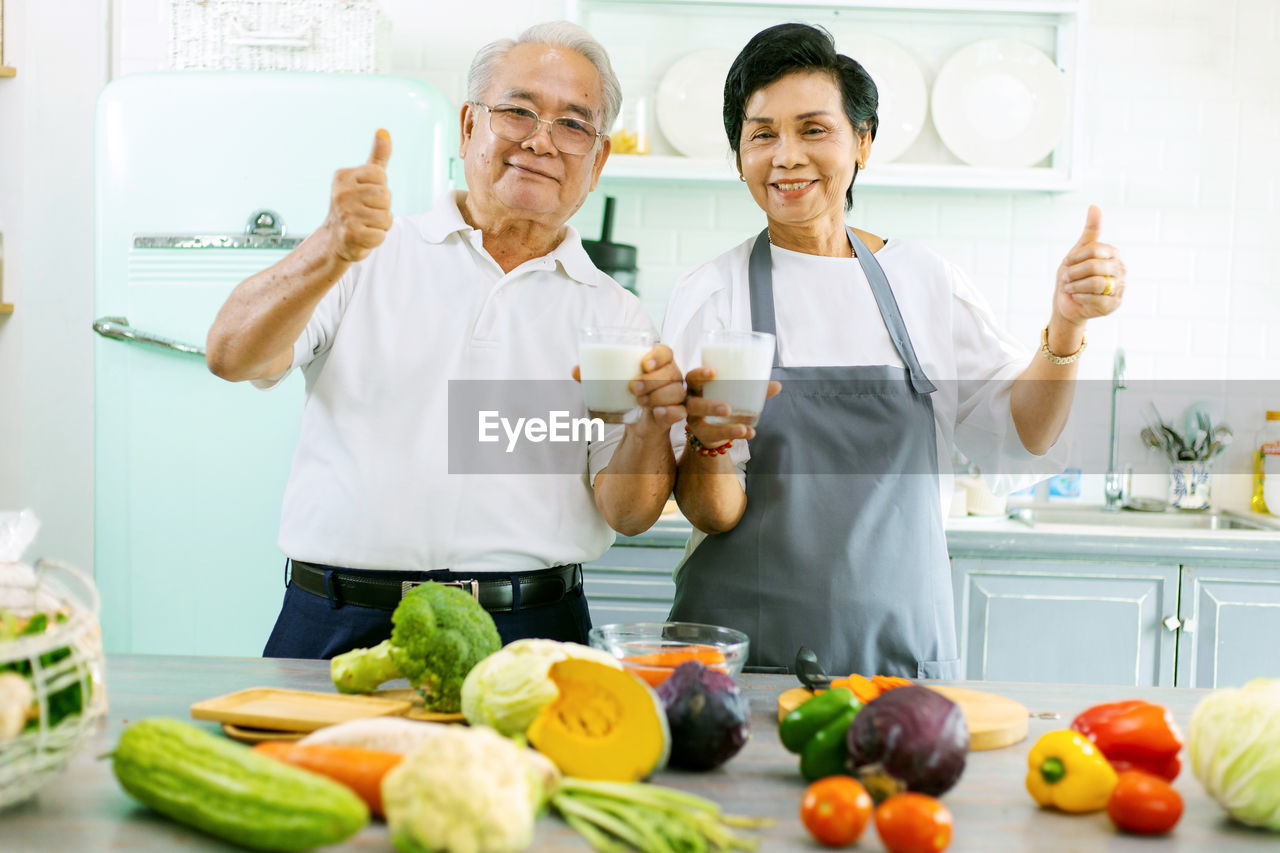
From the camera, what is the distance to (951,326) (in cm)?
205

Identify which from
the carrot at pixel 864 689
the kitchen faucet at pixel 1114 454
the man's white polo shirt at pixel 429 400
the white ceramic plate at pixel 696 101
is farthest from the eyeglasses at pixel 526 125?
the kitchen faucet at pixel 1114 454

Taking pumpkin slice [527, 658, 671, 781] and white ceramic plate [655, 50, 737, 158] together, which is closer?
pumpkin slice [527, 658, 671, 781]

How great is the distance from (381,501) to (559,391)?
367 mm

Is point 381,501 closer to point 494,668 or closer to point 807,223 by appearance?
point 494,668

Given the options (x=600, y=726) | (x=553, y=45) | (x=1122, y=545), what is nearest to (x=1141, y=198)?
(x=1122, y=545)

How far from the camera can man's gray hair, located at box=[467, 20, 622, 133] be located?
6.42ft

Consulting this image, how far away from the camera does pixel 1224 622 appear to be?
3.03 metres

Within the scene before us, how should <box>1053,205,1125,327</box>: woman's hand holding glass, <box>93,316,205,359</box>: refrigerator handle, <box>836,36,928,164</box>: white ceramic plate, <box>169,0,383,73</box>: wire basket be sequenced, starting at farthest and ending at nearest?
<box>836,36,928,164</box>: white ceramic plate
<box>169,0,383,73</box>: wire basket
<box>93,316,205,359</box>: refrigerator handle
<box>1053,205,1125,327</box>: woman's hand holding glass

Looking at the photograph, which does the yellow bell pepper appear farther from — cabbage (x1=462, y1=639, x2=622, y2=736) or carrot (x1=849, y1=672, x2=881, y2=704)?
cabbage (x1=462, y1=639, x2=622, y2=736)

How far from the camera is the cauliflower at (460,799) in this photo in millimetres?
862

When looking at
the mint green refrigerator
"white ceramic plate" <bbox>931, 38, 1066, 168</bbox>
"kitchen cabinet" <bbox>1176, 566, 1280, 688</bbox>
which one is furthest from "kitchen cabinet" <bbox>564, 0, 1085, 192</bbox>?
"kitchen cabinet" <bbox>1176, 566, 1280, 688</bbox>

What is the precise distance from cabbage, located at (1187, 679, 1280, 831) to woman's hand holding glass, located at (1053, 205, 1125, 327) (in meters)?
0.77

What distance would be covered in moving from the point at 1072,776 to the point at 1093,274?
2.92ft

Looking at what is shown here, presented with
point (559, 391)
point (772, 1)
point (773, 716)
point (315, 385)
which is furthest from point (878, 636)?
point (772, 1)
